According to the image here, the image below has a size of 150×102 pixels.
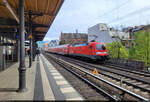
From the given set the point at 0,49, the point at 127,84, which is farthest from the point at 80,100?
the point at 0,49

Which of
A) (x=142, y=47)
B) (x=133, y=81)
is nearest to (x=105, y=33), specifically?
(x=142, y=47)

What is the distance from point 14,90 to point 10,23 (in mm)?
4374

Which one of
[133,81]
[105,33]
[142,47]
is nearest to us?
[133,81]

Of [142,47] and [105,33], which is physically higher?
[105,33]

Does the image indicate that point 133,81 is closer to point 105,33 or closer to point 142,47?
point 142,47

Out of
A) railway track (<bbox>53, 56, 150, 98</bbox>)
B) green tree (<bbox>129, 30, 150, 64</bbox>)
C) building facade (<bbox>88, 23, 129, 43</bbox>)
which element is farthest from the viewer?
building facade (<bbox>88, 23, 129, 43</bbox>)

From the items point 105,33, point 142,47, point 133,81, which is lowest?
point 133,81

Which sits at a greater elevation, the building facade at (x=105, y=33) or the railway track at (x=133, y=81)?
the building facade at (x=105, y=33)

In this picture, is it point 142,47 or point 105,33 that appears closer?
point 142,47

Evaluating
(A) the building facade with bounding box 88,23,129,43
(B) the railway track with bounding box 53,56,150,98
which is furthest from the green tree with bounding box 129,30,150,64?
(A) the building facade with bounding box 88,23,129,43

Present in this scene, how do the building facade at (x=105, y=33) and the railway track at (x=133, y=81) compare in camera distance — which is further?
the building facade at (x=105, y=33)

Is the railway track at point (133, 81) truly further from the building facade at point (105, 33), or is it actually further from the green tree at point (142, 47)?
the building facade at point (105, 33)

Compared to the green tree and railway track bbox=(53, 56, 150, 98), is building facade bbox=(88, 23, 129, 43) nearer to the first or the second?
the green tree

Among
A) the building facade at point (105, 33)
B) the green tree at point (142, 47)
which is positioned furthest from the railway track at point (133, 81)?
the building facade at point (105, 33)
